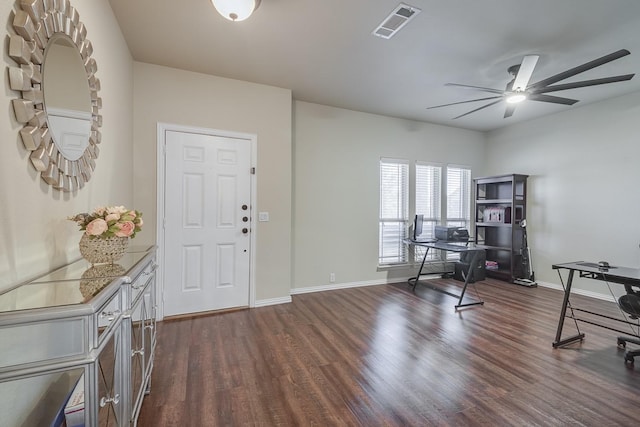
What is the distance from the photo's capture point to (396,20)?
2.30 metres

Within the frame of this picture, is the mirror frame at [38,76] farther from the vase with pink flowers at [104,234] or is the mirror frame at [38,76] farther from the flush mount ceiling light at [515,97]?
the flush mount ceiling light at [515,97]

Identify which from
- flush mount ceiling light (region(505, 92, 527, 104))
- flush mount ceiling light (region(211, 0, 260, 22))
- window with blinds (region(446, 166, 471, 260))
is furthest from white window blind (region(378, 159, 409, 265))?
flush mount ceiling light (region(211, 0, 260, 22))

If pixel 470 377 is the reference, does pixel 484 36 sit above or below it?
above

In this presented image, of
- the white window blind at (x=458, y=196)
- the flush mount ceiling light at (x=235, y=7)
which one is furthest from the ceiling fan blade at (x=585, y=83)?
the flush mount ceiling light at (x=235, y=7)

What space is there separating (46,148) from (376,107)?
4030 millimetres

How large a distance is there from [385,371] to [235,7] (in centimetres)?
294

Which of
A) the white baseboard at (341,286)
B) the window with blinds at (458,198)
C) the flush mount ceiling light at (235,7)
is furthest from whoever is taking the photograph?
the window with blinds at (458,198)

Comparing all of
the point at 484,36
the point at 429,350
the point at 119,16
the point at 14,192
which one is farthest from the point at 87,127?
the point at 484,36

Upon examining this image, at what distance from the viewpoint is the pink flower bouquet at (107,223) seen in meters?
1.30

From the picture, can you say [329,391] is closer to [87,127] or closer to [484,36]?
[87,127]

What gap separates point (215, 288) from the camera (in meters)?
3.31

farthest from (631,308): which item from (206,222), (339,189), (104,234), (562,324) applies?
(206,222)

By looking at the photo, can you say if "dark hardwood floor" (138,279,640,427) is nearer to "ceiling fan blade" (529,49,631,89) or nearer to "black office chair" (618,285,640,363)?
"black office chair" (618,285,640,363)

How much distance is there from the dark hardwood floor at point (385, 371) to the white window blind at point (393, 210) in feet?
5.07
